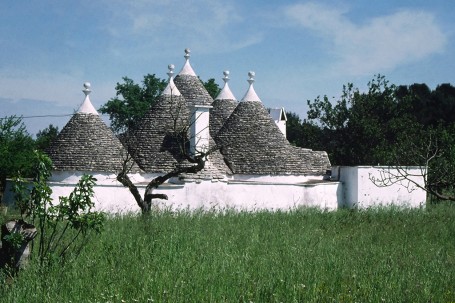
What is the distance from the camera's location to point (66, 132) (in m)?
21.4

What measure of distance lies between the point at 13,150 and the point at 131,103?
17355 mm

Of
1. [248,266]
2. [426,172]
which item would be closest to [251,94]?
[426,172]

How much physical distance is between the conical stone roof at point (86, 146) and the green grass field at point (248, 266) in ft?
21.2

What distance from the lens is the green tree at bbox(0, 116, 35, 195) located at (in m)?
24.4

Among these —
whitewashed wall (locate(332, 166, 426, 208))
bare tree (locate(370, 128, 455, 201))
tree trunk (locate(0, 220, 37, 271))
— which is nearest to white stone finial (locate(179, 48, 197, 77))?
whitewashed wall (locate(332, 166, 426, 208))

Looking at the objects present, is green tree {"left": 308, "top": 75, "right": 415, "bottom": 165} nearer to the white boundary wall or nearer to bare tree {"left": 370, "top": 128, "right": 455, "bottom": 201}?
bare tree {"left": 370, "top": 128, "right": 455, "bottom": 201}

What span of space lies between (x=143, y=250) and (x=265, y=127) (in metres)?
14.7

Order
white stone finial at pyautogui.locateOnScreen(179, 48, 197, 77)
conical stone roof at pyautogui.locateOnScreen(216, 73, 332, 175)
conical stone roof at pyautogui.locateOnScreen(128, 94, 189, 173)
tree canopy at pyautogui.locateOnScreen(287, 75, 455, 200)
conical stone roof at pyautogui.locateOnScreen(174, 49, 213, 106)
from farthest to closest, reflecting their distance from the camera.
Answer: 1. tree canopy at pyautogui.locateOnScreen(287, 75, 455, 200)
2. white stone finial at pyautogui.locateOnScreen(179, 48, 197, 77)
3. conical stone roof at pyautogui.locateOnScreen(174, 49, 213, 106)
4. conical stone roof at pyautogui.locateOnScreen(216, 73, 332, 175)
5. conical stone roof at pyautogui.locateOnScreen(128, 94, 189, 173)

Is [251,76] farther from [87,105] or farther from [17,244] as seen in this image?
[17,244]

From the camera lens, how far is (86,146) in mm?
20797

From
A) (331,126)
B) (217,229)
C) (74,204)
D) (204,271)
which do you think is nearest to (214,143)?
(217,229)

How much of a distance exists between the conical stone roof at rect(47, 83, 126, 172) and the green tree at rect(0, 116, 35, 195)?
3599mm

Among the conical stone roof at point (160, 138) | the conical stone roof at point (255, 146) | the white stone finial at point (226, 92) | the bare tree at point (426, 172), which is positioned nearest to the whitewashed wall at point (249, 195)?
the conical stone roof at point (255, 146)

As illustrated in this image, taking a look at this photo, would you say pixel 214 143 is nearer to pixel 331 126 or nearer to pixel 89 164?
pixel 89 164
